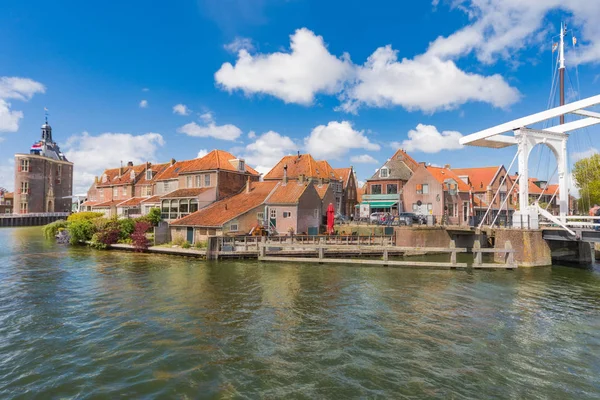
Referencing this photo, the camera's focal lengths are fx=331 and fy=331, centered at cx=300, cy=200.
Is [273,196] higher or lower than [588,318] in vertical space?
higher

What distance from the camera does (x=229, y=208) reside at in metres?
36.9

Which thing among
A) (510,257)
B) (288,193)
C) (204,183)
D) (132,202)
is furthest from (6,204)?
(510,257)

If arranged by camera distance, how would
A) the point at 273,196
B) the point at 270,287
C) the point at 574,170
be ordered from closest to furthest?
the point at 270,287, the point at 273,196, the point at 574,170

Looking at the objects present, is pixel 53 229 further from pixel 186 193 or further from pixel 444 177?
pixel 444 177

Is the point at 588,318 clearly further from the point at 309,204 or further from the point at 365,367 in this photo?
the point at 309,204

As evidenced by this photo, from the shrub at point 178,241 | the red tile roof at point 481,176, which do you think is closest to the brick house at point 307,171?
the shrub at point 178,241

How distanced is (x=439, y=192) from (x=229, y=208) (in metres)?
28.1

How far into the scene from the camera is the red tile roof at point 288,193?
3588cm

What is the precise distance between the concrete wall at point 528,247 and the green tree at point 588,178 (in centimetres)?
2015

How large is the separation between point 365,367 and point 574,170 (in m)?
53.3

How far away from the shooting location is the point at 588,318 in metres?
15.4

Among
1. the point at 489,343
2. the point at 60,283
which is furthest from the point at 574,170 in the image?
the point at 60,283

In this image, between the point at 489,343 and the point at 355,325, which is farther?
the point at 355,325

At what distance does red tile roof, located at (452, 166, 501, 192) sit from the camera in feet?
176
